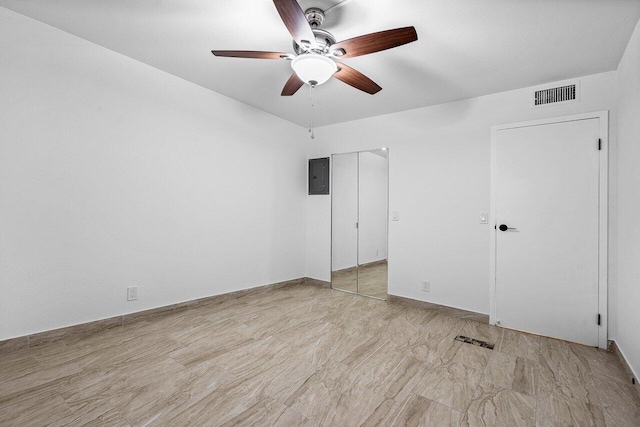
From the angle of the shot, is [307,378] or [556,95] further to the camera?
[556,95]

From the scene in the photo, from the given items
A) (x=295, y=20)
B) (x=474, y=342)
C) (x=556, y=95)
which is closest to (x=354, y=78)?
(x=295, y=20)

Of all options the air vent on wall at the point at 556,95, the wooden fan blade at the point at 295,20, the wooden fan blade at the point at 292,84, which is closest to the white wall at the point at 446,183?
the air vent on wall at the point at 556,95

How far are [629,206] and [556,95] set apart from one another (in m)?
1.29

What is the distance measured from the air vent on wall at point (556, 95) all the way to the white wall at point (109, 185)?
321cm

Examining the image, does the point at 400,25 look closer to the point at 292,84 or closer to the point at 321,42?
the point at 321,42

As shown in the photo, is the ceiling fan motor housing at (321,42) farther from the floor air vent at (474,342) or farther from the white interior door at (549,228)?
the floor air vent at (474,342)

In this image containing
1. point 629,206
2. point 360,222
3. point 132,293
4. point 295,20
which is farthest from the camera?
point 360,222

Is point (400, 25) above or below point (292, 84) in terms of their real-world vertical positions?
above

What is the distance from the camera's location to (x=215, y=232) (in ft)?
11.4

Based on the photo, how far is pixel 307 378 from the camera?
1.98 m

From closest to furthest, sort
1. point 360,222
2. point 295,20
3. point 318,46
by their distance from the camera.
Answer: point 295,20 < point 318,46 < point 360,222

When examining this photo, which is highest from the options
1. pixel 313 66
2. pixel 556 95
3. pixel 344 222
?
pixel 556 95

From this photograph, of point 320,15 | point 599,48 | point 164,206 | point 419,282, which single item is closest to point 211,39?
point 320,15

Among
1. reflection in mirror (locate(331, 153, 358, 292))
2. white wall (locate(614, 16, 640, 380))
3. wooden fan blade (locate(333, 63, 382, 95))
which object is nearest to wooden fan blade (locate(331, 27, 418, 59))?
wooden fan blade (locate(333, 63, 382, 95))
